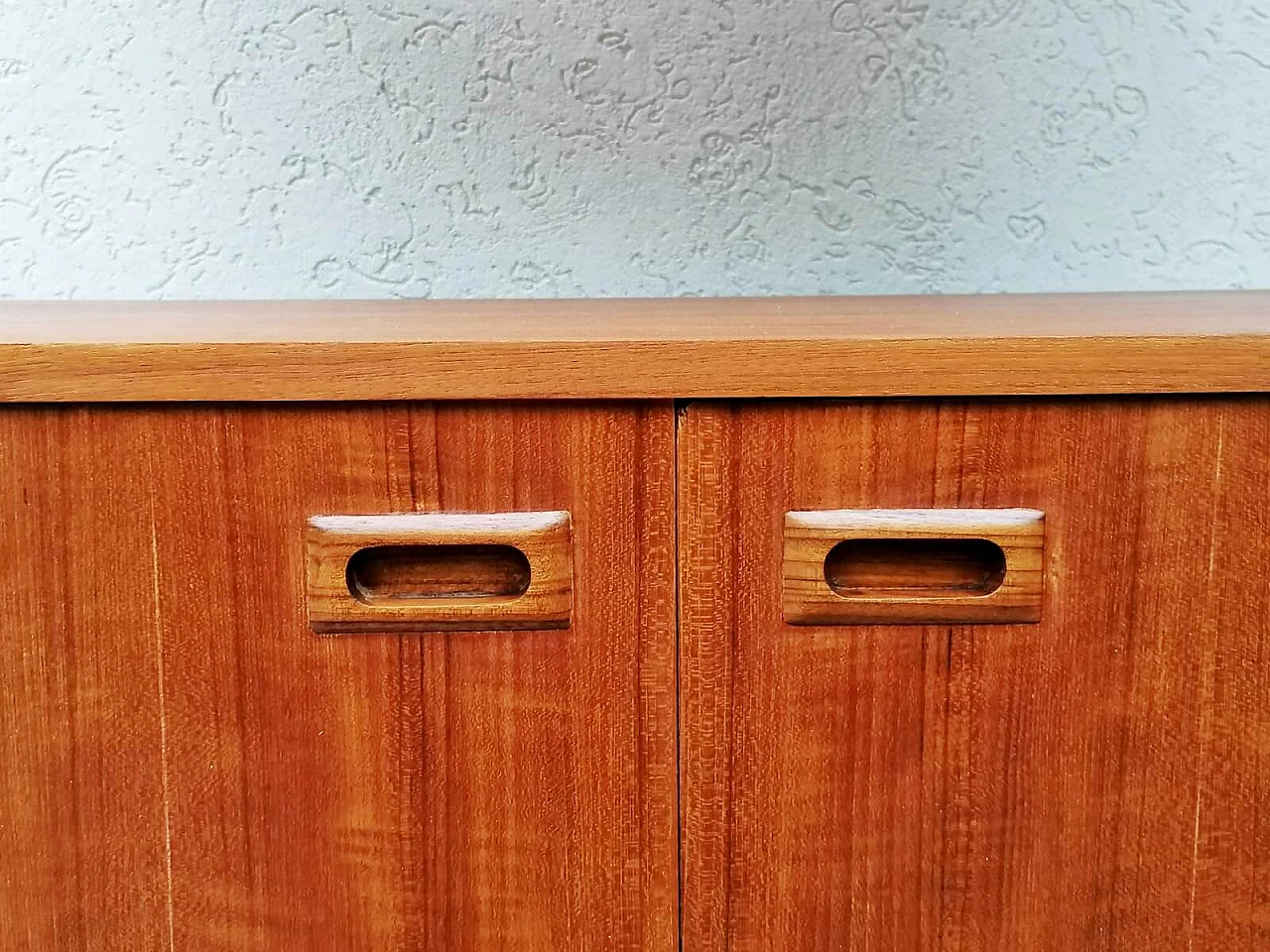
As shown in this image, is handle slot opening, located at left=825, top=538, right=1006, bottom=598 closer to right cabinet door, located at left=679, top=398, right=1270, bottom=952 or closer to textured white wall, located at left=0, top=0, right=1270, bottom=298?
right cabinet door, located at left=679, top=398, right=1270, bottom=952

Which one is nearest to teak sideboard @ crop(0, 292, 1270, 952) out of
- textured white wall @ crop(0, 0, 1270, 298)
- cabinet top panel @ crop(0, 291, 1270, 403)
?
cabinet top panel @ crop(0, 291, 1270, 403)

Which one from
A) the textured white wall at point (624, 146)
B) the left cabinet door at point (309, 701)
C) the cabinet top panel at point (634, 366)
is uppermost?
the textured white wall at point (624, 146)

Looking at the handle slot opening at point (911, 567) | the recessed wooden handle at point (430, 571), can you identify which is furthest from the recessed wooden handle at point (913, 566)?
the recessed wooden handle at point (430, 571)

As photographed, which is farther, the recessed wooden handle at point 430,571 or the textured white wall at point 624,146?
the textured white wall at point 624,146

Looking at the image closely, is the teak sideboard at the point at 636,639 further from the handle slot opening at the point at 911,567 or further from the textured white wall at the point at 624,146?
the textured white wall at the point at 624,146

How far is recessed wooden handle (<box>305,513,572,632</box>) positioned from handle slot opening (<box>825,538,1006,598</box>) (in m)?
0.14

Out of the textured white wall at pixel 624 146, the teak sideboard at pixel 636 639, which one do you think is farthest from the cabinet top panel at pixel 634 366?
the textured white wall at pixel 624 146

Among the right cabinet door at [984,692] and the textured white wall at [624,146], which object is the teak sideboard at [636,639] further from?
the textured white wall at [624,146]

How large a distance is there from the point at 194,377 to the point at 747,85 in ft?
1.98

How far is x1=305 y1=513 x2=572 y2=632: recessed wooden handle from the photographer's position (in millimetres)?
537

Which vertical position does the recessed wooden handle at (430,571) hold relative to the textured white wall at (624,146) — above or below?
below

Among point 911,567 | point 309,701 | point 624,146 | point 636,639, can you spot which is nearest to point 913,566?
point 911,567

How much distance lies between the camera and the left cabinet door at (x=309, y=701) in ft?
1.75

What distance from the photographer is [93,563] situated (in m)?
0.54
